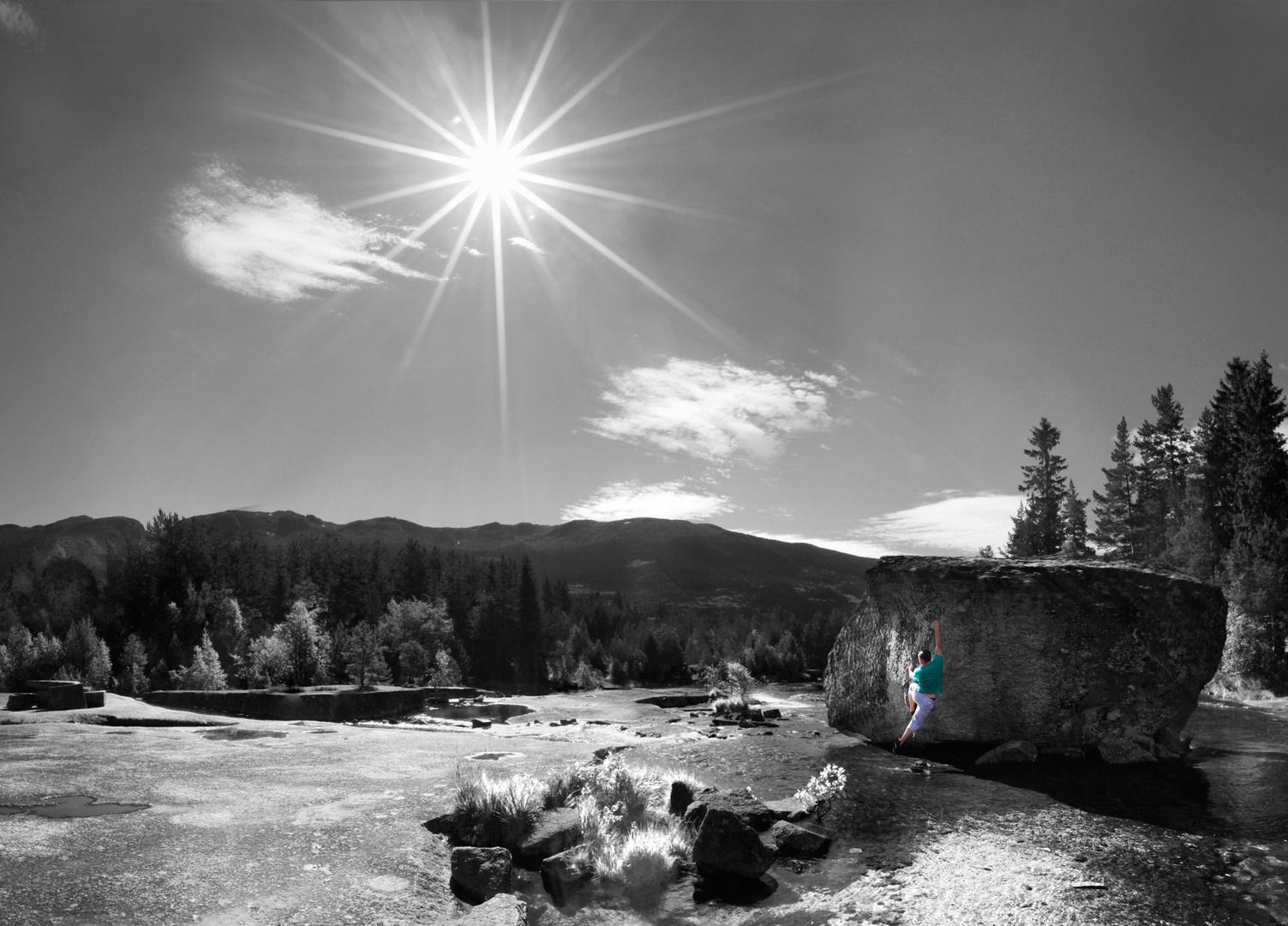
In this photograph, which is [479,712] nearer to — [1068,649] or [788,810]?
[1068,649]

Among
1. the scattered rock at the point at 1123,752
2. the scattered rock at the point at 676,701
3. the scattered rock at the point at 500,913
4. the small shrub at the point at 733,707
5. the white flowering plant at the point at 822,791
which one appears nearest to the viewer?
the scattered rock at the point at 500,913

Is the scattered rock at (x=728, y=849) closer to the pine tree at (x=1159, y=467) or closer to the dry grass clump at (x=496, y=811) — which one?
the dry grass clump at (x=496, y=811)

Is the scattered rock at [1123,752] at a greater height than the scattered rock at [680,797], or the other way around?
the scattered rock at [680,797]

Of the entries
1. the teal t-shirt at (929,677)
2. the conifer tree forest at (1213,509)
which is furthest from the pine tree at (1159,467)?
the teal t-shirt at (929,677)

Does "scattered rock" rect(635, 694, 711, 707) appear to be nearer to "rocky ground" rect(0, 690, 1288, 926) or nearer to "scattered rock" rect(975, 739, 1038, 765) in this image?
"scattered rock" rect(975, 739, 1038, 765)

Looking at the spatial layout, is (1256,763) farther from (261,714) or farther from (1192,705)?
(261,714)

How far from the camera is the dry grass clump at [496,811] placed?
10664 millimetres

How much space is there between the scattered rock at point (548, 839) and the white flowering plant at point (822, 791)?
16.7 feet

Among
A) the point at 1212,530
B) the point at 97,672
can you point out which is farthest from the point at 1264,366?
the point at 97,672

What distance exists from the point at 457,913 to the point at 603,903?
202 cm

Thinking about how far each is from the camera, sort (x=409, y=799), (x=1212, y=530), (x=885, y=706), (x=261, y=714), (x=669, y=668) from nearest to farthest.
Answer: (x=409, y=799) → (x=885, y=706) → (x=261, y=714) → (x=1212, y=530) → (x=669, y=668)

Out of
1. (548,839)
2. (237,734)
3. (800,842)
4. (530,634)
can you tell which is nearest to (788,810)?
(800,842)

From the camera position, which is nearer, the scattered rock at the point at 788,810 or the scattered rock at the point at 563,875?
the scattered rock at the point at 563,875

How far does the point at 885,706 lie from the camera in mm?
28906
